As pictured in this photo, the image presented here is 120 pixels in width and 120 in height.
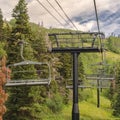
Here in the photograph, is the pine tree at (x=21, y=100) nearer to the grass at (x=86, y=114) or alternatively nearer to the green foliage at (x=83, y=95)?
the grass at (x=86, y=114)

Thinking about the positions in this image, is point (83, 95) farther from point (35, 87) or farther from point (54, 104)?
point (35, 87)

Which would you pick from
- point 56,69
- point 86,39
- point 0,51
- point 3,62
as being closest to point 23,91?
point 3,62

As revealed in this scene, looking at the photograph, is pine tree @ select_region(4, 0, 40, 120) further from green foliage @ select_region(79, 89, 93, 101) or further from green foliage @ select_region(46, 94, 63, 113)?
green foliage @ select_region(79, 89, 93, 101)

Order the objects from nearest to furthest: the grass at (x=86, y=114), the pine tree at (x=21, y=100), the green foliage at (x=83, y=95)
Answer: the pine tree at (x=21, y=100)
the grass at (x=86, y=114)
the green foliage at (x=83, y=95)

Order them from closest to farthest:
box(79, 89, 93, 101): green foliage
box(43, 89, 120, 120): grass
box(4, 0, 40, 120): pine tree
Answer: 1. box(4, 0, 40, 120): pine tree
2. box(43, 89, 120, 120): grass
3. box(79, 89, 93, 101): green foliage

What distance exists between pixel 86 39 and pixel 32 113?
78.4 ft

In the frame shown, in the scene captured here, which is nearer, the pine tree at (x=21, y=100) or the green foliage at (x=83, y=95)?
the pine tree at (x=21, y=100)

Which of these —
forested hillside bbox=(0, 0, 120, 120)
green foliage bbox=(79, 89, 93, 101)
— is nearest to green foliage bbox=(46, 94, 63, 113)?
forested hillside bbox=(0, 0, 120, 120)

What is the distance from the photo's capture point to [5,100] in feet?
159

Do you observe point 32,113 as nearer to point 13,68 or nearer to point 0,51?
point 13,68

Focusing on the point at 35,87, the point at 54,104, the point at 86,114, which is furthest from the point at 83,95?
the point at 35,87

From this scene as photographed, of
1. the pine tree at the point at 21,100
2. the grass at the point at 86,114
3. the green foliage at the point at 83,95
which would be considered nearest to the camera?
the pine tree at the point at 21,100

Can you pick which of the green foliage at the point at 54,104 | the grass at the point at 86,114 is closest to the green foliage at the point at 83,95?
the grass at the point at 86,114

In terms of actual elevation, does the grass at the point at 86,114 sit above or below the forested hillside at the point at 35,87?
below
